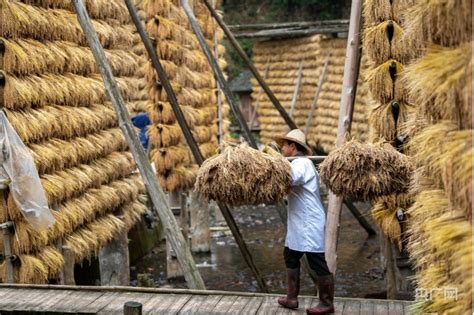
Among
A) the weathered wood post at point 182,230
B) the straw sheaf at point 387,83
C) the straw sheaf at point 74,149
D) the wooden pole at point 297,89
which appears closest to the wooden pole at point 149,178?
the straw sheaf at point 74,149

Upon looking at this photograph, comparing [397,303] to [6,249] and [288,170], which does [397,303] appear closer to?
[288,170]

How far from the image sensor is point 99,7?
9.73 meters

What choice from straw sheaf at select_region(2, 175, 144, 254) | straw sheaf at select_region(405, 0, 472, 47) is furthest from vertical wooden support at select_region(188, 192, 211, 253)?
straw sheaf at select_region(405, 0, 472, 47)

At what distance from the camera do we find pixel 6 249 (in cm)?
708

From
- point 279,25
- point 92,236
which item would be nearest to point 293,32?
point 279,25

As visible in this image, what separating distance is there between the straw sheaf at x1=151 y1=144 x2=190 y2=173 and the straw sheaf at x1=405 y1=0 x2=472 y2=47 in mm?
7659

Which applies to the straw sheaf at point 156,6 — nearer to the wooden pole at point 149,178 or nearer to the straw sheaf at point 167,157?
the straw sheaf at point 167,157

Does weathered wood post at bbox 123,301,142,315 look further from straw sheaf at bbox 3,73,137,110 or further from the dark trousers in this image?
straw sheaf at bbox 3,73,137,110

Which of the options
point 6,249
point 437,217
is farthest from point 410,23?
point 6,249

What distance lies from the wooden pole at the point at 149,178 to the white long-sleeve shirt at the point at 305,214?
4.95 feet

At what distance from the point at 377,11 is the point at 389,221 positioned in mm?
2085

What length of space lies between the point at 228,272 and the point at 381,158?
7.00 metres

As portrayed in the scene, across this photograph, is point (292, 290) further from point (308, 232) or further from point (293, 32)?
point (293, 32)

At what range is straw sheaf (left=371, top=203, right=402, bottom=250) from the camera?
7402 mm
